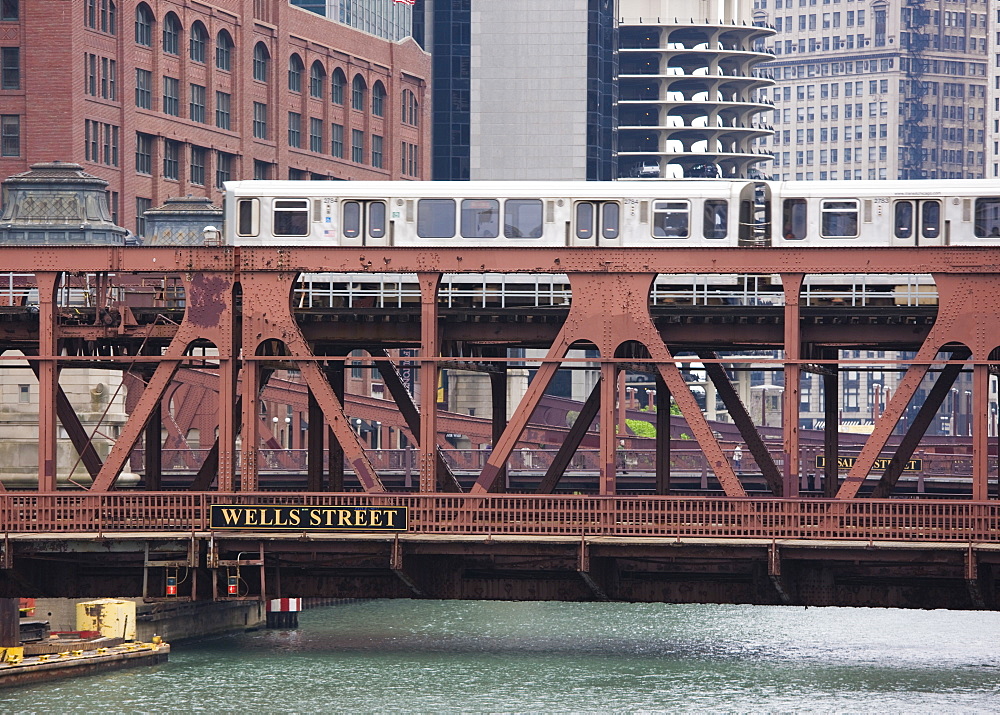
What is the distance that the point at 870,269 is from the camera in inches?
1886

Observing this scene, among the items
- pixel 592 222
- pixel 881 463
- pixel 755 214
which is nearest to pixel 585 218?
pixel 592 222

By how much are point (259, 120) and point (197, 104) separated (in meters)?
10.5

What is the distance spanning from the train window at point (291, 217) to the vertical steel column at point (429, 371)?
8.57m

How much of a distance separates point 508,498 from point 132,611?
47.7 meters

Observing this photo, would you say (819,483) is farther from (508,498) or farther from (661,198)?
(508,498)

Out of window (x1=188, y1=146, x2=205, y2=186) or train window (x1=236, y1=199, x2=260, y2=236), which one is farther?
window (x1=188, y1=146, x2=205, y2=186)

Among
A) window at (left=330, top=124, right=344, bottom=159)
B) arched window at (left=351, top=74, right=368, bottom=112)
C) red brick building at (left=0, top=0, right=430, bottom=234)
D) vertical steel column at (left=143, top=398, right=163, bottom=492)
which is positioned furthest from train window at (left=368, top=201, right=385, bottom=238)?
arched window at (left=351, top=74, right=368, bottom=112)

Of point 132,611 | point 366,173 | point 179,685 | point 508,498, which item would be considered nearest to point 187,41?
point 366,173

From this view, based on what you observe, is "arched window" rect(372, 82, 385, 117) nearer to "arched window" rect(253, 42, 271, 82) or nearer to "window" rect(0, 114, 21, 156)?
"arched window" rect(253, 42, 271, 82)

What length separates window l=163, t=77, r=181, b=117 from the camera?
138m

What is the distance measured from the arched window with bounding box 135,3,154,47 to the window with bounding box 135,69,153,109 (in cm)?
188

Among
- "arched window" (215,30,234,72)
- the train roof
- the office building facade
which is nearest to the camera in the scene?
the train roof

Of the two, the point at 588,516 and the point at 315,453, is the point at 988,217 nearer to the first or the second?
the point at 588,516

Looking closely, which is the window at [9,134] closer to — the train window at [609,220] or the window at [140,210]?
the window at [140,210]
